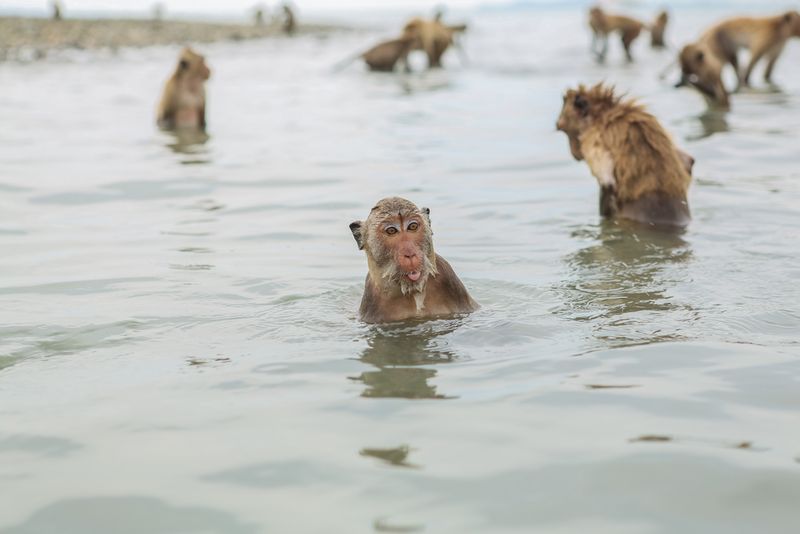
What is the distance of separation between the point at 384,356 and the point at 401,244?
525 mm

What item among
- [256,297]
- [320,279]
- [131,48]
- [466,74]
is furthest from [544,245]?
[131,48]

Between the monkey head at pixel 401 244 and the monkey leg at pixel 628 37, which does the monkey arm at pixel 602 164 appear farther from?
the monkey leg at pixel 628 37

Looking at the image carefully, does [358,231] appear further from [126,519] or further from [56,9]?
[56,9]

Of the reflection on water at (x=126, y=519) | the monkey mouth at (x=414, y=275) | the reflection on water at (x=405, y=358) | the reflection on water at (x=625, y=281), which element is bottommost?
the reflection on water at (x=126, y=519)

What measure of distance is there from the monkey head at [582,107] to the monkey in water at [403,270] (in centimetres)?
312

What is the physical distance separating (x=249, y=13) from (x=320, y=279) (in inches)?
2395

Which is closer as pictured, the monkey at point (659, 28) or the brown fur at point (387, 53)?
the brown fur at point (387, 53)

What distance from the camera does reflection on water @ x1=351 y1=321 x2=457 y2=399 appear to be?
4656 millimetres

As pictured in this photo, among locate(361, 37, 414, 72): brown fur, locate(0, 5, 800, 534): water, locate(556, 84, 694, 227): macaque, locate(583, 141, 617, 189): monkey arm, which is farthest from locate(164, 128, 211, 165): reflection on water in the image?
locate(361, 37, 414, 72): brown fur

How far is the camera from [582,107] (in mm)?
8672

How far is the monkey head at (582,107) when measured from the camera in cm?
857

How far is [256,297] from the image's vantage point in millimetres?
6484

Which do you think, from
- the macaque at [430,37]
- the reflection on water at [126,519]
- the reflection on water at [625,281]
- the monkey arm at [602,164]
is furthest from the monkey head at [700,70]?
the reflection on water at [126,519]

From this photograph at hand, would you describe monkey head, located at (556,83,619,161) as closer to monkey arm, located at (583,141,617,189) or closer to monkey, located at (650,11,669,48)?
monkey arm, located at (583,141,617,189)
